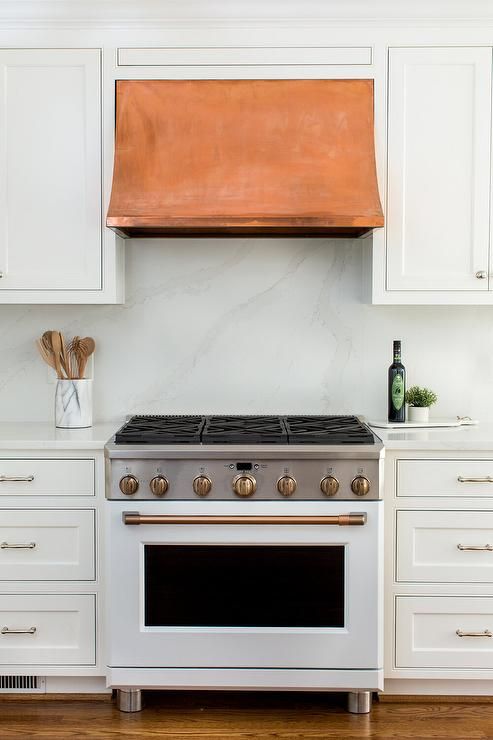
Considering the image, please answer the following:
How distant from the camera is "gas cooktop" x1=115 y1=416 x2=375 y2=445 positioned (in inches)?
101

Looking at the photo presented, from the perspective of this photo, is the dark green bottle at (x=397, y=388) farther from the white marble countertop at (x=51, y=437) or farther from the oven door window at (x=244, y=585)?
the white marble countertop at (x=51, y=437)

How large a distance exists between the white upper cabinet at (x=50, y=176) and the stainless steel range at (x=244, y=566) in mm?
773

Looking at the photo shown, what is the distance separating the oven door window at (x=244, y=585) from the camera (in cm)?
254

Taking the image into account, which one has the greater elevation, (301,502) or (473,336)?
(473,336)

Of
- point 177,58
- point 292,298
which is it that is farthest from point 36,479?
point 177,58

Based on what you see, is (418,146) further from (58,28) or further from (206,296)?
(58,28)

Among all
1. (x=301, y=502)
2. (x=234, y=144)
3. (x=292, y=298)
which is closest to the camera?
(x=301, y=502)

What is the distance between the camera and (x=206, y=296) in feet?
10.5

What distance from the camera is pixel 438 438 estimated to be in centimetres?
271

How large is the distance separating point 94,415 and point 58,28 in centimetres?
153

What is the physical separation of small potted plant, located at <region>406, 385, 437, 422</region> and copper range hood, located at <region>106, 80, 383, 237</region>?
2.58ft

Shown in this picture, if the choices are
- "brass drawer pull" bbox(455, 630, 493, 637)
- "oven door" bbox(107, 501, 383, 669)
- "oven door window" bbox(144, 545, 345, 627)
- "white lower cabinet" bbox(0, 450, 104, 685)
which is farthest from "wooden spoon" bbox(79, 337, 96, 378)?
"brass drawer pull" bbox(455, 630, 493, 637)

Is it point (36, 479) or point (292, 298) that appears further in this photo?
point (292, 298)

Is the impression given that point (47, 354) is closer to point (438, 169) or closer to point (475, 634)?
point (438, 169)
